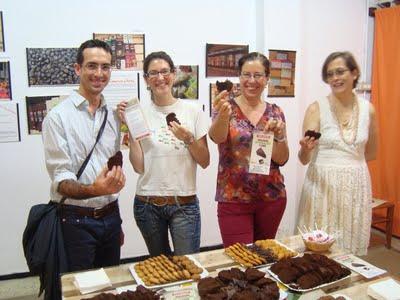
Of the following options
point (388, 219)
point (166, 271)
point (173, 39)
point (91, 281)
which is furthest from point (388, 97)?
point (91, 281)

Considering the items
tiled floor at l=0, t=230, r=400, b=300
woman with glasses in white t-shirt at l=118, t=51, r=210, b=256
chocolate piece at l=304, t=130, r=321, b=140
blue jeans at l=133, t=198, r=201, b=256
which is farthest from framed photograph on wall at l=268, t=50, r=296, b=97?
blue jeans at l=133, t=198, r=201, b=256

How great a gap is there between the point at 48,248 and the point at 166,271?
58 cm

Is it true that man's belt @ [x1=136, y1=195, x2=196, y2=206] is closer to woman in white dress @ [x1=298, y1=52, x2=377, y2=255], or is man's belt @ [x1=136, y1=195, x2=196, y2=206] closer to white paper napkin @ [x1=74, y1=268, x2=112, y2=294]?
white paper napkin @ [x1=74, y1=268, x2=112, y2=294]

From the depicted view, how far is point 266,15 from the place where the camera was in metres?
3.42

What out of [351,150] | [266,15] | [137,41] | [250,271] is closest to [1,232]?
[137,41]

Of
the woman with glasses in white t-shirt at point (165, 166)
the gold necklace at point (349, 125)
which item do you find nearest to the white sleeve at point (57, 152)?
the woman with glasses in white t-shirt at point (165, 166)

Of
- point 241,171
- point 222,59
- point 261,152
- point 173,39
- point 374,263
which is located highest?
point 173,39

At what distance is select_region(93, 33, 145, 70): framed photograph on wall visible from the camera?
3.11 metres

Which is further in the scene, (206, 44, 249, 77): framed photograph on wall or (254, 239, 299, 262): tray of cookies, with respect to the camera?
(206, 44, 249, 77): framed photograph on wall

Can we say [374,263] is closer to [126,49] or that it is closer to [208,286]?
[208,286]

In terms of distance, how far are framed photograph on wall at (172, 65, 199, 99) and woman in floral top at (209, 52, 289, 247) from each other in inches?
53.8

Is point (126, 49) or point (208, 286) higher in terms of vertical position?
point (126, 49)

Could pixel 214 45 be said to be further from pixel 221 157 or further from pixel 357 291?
pixel 357 291

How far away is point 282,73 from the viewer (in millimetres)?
3613
